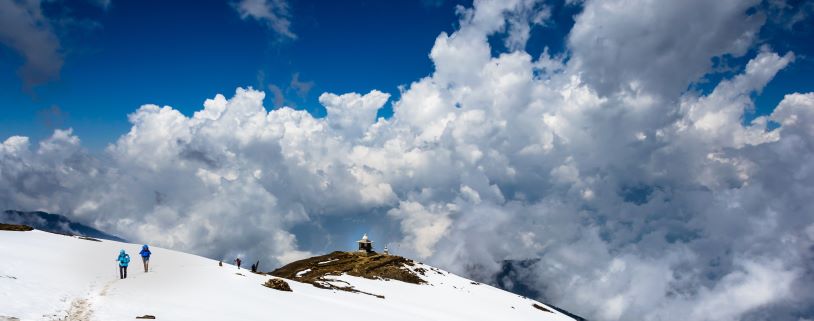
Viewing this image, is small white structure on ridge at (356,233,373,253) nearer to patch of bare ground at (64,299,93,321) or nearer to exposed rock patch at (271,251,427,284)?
exposed rock patch at (271,251,427,284)

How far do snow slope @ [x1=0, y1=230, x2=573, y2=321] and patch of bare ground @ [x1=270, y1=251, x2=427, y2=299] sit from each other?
89.4 ft

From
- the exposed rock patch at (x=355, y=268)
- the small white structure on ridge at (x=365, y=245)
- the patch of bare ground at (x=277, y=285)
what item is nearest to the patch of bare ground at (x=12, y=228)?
the patch of bare ground at (x=277, y=285)

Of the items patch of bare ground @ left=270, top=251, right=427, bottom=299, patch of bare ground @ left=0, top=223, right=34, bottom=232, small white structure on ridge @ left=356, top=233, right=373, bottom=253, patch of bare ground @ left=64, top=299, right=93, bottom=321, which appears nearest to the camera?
patch of bare ground @ left=64, top=299, right=93, bottom=321

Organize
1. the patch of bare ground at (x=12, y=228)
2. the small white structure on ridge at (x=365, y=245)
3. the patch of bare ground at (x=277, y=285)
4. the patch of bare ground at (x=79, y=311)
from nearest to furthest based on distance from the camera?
the patch of bare ground at (x=79, y=311) → the patch of bare ground at (x=277, y=285) → the patch of bare ground at (x=12, y=228) → the small white structure on ridge at (x=365, y=245)

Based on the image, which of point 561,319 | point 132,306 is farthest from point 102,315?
point 561,319

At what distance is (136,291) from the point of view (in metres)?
30.4

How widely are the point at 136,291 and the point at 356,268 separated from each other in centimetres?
6327

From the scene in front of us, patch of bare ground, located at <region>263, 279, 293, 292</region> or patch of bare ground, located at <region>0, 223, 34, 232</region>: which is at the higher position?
patch of bare ground, located at <region>0, 223, 34, 232</region>

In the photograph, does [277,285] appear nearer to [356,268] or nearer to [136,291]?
[136,291]

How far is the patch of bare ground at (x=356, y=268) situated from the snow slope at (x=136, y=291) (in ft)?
89.4

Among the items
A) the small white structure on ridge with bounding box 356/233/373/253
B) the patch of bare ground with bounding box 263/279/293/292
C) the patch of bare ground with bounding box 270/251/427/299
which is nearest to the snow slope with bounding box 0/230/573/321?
the patch of bare ground with bounding box 263/279/293/292

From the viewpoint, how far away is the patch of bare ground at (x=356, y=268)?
84.7 metres

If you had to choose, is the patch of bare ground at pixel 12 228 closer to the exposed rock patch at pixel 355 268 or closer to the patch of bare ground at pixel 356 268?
the patch of bare ground at pixel 356 268

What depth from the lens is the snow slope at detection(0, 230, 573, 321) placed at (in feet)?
79.8
